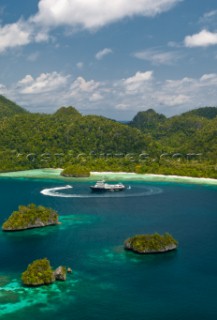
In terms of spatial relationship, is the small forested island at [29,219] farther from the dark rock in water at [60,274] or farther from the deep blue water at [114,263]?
the dark rock in water at [60,274]

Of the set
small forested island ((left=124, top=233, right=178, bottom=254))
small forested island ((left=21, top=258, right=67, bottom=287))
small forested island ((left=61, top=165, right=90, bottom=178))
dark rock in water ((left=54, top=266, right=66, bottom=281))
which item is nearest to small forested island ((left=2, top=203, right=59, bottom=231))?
small forested island ((left=124, top=233, right=178, bottom=254))

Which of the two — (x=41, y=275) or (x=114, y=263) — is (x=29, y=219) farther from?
(x=41, y=275)

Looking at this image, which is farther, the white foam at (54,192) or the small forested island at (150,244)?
the white foam at (54,192)

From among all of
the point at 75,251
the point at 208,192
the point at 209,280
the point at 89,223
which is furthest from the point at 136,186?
the point at 209,280

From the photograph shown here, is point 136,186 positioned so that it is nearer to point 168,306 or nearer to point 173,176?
point 173,176

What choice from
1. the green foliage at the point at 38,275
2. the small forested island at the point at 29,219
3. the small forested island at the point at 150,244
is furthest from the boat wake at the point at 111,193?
the green foliage at the point at 38,275
